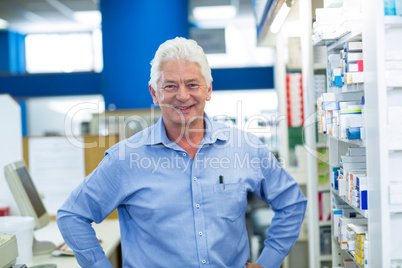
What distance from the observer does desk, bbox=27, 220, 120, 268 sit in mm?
2649

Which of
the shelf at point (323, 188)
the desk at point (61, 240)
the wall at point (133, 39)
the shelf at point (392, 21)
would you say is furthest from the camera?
the wall at point (133, 39)

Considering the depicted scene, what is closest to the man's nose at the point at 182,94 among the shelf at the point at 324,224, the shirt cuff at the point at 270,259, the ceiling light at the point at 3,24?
the shirt cuff at the point at 270,259

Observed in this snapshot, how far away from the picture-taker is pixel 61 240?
126 inches

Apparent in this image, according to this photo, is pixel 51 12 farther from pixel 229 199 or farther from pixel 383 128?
pixel 383 128

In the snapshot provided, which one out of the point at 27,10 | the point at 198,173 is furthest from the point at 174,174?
the point at 27,10

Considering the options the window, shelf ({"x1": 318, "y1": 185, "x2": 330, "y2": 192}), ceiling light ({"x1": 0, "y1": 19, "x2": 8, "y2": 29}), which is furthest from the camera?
the window

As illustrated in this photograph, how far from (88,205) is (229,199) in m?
0.60

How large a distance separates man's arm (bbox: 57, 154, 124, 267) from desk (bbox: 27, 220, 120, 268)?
0.64 metres

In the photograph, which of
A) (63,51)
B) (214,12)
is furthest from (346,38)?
(63,51)

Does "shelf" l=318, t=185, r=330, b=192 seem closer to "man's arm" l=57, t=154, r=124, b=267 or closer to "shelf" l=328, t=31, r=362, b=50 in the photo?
"shelf" l=328, t=31, r=362, b=50

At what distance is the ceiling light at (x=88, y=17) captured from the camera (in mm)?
10688

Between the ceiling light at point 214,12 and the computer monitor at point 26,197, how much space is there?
7841mm

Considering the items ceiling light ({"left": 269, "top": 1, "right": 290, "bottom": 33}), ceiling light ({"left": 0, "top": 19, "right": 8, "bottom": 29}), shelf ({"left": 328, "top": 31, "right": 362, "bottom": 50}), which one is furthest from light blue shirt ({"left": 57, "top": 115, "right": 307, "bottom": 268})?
ceiling light ({"left": 0, "top": 19, "right": 8, "bottom": 29})

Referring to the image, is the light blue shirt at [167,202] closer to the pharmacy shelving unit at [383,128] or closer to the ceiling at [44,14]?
the pharmacy shelving unit at [383,128]
